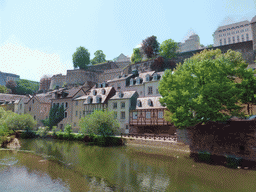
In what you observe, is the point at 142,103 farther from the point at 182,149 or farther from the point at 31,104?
the point at 31,104

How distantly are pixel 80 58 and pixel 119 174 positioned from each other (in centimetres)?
6821

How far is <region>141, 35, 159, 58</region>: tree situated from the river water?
4046 centimetres

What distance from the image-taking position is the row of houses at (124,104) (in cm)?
3117

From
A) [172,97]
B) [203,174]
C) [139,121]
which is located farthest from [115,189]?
[139,121]

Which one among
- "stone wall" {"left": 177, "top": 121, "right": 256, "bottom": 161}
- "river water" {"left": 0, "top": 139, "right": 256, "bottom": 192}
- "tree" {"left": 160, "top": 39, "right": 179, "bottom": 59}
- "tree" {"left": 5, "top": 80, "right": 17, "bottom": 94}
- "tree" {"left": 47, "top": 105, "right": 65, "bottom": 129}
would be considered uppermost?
"tree" {"left": 160, "top": 39, "right": 179, "bottom": 59}

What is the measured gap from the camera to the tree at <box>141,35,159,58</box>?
56.0 m

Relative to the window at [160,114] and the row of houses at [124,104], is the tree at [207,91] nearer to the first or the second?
the window at [160,114]

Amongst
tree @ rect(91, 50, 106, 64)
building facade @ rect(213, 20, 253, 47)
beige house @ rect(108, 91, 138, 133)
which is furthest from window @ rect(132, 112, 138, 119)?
building facade @ rect(213, 20, 253, 47)

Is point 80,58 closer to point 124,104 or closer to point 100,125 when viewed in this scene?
point 124,104

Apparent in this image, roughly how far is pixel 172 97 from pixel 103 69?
6232 cm

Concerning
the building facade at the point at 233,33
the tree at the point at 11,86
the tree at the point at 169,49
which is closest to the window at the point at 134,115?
the tree at the point at 169,49

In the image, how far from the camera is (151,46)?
56.0 m

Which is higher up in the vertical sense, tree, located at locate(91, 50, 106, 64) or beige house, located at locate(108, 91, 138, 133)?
tree, located at locate(91, 50, 106, 64)

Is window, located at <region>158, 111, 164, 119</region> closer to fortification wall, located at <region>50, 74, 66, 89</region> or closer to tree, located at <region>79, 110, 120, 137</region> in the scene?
tree, located at <region>79, 110, 120, 137</region>
